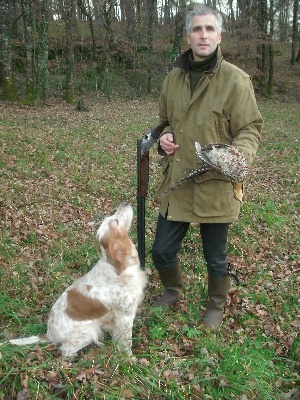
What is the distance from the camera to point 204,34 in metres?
3.48

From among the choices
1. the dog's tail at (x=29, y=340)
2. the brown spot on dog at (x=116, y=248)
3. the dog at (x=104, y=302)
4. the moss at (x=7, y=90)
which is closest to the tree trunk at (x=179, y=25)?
the moss at (x=7, y=90)

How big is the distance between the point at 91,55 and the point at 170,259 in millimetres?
24995

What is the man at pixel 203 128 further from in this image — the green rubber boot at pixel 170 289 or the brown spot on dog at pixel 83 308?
the brown spot on dog at pixel 83 308

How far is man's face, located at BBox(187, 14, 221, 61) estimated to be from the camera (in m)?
3.49

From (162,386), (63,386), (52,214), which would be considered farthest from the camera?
(52,214)

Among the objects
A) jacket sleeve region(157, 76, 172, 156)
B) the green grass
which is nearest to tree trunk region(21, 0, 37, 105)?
the green grass

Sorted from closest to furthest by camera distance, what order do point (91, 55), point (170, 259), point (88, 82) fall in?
point (170, 259) < point (88, 82) < point (91, 55)

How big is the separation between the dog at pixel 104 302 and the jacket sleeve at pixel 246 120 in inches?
50.7

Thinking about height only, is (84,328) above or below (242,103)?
below

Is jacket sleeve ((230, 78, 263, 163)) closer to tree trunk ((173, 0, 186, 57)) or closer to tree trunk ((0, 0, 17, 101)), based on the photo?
tree trunk ((0, 0, 17, 101))

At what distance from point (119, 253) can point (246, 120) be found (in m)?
1.63

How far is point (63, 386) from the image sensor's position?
312cm

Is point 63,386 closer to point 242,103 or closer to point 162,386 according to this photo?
point 162,386

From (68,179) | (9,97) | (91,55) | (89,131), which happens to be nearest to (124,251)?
(68,179)
